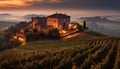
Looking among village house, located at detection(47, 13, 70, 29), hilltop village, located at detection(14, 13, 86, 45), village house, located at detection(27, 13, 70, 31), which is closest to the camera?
hilltop village, located at detection(14, 13, 86, 45)

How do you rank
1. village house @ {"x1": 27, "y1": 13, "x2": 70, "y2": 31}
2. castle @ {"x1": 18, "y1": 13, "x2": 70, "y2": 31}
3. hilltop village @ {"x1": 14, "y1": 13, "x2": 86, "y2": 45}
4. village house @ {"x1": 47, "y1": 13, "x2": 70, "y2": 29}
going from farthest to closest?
village house @ {"x1": 47, "y1": 13, "x2": 70, "y2": 29}
village house @ {"x1": 27, "y1": 13, "x2": 70, "y2": 31}
castle @ {"x1": 18, "y1": 13, "x2": 70, "y2": 31}
hilltop village @ {"x1": 14, "y1": 13, "x2": 86, "y2": 45}

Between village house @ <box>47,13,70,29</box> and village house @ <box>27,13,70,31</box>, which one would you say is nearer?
village house @ <box>27,13,70,31</box>

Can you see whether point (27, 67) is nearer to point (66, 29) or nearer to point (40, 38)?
point (40, 38)

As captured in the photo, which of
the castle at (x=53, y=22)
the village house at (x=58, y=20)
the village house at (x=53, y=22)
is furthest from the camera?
the village house at (x=58, y=20)

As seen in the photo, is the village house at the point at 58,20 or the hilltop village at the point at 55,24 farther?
the village house at the point at 58,20

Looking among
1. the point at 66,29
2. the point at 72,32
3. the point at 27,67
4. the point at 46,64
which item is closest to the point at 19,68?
the point at 27,67

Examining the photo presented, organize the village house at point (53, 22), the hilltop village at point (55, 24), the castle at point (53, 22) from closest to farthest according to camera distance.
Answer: the hilltop village at point (55, 24)
the castle at point (53, 22)
the village house at point (53, 22)

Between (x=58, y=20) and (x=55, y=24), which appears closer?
(x=58, y=20)

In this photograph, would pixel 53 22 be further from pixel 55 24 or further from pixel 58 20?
pixel 58 20

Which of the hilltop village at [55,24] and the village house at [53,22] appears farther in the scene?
the village house at [53,22]

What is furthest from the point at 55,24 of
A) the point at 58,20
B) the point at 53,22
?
the point at 58,20

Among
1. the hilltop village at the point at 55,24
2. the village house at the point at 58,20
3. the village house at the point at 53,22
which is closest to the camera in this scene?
the hilltop village at the point at 55,24

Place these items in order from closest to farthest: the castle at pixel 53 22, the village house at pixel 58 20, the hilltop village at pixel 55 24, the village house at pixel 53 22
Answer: the hilltop village at pixel 55 24 → the castle at pixel 53 22 → the village house at pixel 53 22 → the village house at pixel 58 20

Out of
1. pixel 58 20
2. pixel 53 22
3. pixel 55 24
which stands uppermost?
pixel 58 20
